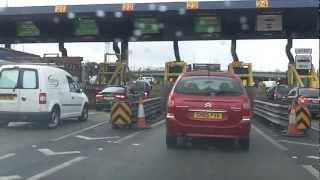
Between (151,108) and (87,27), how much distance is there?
1564 centimetres

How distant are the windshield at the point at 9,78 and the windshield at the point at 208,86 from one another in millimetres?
6266

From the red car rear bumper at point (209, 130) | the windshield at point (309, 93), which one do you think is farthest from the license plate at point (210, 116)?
the windshield at point (309, 93)

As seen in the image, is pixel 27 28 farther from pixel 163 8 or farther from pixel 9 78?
pixel 9 78

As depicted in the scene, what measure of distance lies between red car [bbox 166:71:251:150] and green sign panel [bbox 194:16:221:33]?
2066cm

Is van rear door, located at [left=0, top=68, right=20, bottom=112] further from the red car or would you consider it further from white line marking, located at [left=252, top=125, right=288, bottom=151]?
white line marking, located at [left=252, top=125, right=288, bottom=151]

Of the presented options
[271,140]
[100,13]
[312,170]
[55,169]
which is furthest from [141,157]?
[100,13]

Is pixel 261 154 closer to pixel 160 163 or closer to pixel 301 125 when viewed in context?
pixel 160 163

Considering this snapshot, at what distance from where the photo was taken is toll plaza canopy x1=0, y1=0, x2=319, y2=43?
31.1m

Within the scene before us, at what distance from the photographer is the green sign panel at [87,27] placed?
35737mm

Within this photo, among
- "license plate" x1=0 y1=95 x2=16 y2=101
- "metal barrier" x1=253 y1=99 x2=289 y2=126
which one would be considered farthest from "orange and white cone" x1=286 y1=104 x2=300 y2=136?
"license plate" x1=0 y1=95 x2=16 y2=101

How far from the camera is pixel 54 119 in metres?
18.5

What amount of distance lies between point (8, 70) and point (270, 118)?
8.12 metres

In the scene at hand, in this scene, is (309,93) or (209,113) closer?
(209,113)

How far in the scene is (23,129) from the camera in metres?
18.0
